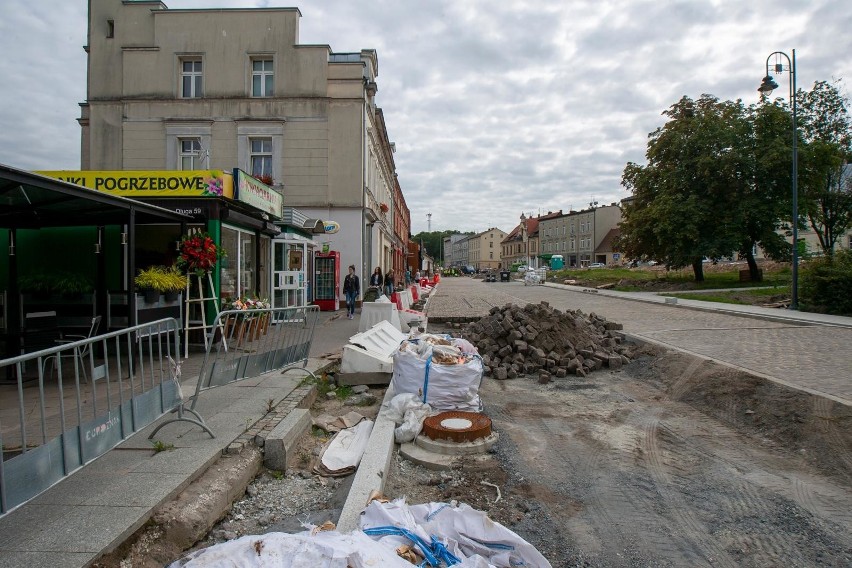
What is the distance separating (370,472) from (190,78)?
23.6 meters

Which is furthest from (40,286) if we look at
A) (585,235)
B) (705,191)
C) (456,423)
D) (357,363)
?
(585,235)

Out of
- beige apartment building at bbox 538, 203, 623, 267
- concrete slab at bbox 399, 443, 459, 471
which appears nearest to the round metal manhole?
concrete slab at bbox 399, 443, 459, 471

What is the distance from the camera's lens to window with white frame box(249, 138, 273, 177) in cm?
2312

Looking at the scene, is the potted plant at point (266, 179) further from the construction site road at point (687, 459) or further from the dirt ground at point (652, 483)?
the dirt ground at point (652, 483)

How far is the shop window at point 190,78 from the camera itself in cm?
2341

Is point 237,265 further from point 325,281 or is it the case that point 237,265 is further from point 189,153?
point 189,153

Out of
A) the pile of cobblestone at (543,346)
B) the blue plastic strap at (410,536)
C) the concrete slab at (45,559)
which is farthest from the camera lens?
the pile of cobblestone at (543,346)

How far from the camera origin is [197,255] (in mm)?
9922

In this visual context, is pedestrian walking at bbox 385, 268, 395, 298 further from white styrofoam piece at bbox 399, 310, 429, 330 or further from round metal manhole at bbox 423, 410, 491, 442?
round metal manhole at bbox 423, 410, 491, 442

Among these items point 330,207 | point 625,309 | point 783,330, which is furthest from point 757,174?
point 330,207

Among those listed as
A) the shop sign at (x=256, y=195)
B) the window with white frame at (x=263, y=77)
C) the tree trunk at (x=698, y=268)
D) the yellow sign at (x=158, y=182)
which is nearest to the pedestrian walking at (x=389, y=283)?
the shop sign at (x=256, y=195)

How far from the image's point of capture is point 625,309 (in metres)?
20.7

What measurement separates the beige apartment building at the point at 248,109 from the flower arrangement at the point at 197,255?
1290 centimetres

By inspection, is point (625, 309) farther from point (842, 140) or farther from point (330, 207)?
point (842, 140)
